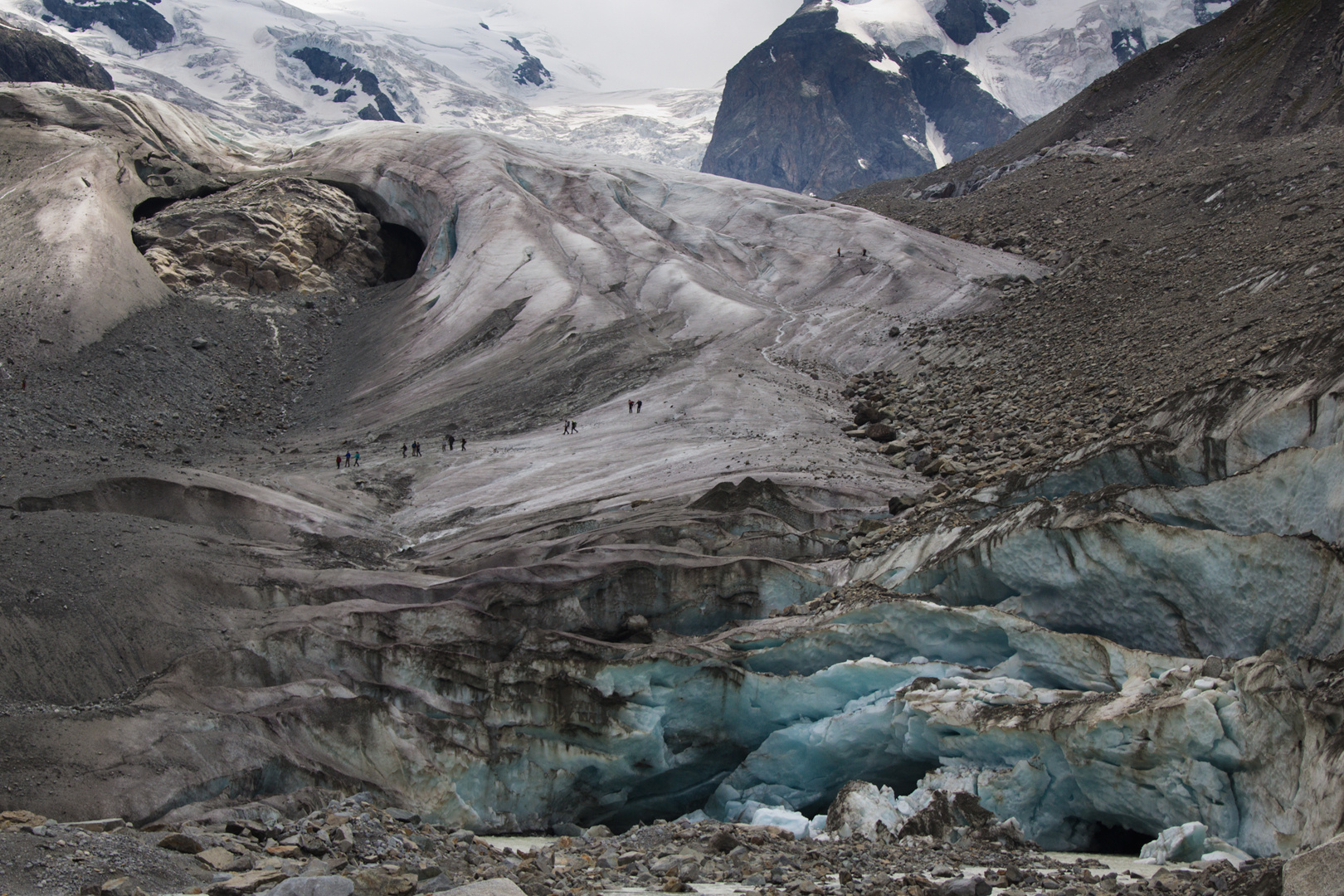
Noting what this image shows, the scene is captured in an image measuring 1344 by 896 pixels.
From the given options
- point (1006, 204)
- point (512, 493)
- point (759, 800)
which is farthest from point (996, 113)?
point (759, 800)

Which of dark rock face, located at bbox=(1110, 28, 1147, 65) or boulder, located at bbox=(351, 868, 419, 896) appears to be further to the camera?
dark rock face, located at bbox=(1110, 28, 1147, 65)

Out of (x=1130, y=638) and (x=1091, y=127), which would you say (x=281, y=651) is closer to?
(x=1130, y=638)

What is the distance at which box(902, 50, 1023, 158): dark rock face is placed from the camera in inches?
6378

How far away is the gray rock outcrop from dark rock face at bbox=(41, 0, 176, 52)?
331ft

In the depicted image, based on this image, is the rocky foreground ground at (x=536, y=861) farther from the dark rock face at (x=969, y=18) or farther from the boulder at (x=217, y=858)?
the dark rock face at (x=969, y=18)

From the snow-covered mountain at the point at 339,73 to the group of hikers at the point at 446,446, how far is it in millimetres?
88661

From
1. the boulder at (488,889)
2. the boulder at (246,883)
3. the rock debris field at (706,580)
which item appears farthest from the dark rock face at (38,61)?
the boulder at (488,889)

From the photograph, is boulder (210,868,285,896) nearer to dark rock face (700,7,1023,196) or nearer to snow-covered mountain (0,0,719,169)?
snow-covered mountain (0,0,719,169)

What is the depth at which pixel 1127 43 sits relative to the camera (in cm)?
15238

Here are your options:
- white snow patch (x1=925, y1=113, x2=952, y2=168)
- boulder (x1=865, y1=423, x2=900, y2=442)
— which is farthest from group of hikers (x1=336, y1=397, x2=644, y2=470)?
white snow patch (x1=925, y1=113, x2=952, y2=168)

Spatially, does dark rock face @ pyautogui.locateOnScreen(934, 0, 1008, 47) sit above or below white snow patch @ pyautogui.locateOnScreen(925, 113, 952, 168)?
above

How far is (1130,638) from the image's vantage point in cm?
1492

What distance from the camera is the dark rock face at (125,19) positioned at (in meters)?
135

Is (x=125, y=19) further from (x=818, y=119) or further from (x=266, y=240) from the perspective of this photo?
(x=266, y=240)
